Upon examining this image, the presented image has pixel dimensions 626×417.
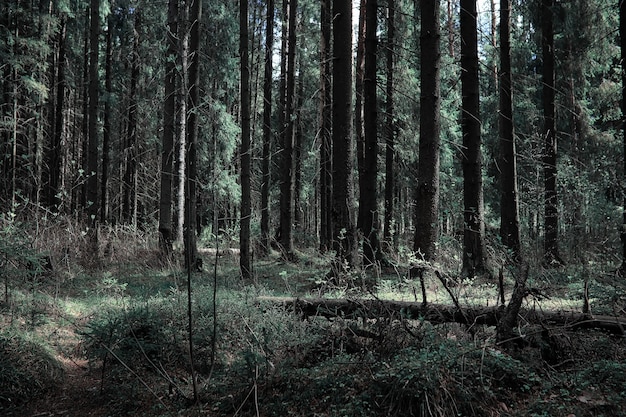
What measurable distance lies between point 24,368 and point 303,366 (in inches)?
112

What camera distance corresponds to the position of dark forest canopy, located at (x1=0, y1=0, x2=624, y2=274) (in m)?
9.17

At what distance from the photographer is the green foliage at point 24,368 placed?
13.1 feet

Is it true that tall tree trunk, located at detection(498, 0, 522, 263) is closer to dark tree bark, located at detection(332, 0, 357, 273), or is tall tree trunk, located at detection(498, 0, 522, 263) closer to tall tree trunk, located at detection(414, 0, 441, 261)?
tall tree trunk, located at detection(414, 0, 441, 261)

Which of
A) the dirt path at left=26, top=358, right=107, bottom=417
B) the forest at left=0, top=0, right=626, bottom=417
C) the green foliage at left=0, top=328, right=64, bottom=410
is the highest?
the forest at left=0, top=0, right=626, bottom=417

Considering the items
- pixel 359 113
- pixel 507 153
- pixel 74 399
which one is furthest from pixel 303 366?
pixel 359 113

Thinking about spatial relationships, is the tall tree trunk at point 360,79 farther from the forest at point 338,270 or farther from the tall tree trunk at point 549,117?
the tall tree trunk at point 549,117

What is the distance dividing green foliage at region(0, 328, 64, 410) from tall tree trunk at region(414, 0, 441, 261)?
19.3 ft

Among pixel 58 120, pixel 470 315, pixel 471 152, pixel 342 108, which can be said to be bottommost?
pixel 470 315

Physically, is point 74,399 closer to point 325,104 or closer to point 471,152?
point 471,152

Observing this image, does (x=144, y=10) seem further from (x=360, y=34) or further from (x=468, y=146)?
(x=468, y=146)

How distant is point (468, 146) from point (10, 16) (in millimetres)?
17800

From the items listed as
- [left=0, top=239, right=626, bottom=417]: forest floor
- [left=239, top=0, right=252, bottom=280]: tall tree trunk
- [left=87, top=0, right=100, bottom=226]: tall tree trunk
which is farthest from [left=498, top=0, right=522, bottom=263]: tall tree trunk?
[left=87, top=0, right=100, bottom=226]: tall tree trunk

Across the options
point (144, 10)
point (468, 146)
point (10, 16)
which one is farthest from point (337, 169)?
point (10, 16)

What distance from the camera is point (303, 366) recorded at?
13.0 ft
